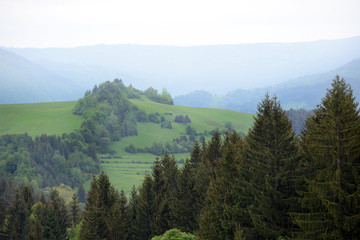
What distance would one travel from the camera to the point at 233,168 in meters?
32.8

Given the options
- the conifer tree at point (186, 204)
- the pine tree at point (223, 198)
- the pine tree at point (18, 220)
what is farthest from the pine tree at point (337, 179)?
the pine tree at point (18, 220)

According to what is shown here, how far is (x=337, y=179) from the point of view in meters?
19.8

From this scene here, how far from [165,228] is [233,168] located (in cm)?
2161

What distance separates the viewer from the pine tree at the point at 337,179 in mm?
19625

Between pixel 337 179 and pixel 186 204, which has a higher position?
pixel 337 179

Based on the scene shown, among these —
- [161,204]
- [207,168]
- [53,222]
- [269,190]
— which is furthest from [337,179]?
[53,222]

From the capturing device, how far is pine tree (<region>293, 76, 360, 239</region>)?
19.6 m

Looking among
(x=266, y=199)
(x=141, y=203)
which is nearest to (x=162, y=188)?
(x=141, y=203)

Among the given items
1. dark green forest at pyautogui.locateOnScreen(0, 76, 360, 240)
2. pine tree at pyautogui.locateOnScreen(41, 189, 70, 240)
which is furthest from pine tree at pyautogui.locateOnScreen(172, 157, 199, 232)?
pine tree at pyautogui.locateOnScreen(41, 189, 70, 240)

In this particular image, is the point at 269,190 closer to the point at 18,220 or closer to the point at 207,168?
the point at 207,168

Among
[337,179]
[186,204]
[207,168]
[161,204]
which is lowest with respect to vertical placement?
[161,204]

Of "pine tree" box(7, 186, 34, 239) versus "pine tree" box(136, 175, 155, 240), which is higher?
"pine tree" box(136, 175, 155, 240)

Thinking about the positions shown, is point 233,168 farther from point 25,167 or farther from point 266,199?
point 25,167

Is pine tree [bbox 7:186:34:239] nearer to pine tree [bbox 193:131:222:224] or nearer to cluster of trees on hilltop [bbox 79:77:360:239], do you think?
pine tree [bbox 193:131:222:224]
